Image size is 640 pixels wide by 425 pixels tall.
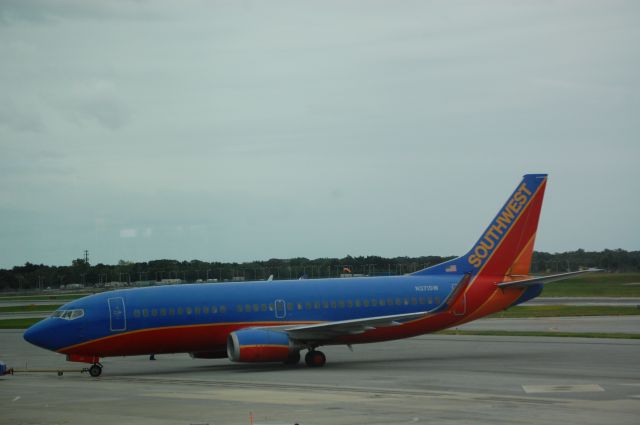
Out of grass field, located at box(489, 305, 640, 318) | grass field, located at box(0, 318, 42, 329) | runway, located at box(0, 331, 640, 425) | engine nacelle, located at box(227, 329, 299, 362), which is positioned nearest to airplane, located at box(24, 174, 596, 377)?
engine nacelle, located at box(227, 329, 299, 362)

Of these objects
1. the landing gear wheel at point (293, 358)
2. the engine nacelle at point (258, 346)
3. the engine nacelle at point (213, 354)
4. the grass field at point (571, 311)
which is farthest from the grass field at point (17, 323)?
the grass field at point (571, 311)

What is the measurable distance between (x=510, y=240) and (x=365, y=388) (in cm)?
1495

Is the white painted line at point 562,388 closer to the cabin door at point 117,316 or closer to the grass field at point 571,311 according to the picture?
the cabin door at point 117,316

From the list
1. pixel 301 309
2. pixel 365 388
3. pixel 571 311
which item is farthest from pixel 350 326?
pixel 571 311

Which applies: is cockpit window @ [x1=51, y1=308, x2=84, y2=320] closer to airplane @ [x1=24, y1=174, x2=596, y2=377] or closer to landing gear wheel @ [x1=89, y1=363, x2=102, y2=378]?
airplane @ [x1=24, y1=174, x2=596, y2=377]

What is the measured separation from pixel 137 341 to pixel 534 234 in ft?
63.5

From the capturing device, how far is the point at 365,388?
29.5 m

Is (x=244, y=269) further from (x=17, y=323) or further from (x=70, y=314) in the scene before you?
(x=70, y=314)

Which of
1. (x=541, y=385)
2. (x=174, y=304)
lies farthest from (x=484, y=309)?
(x=174, y=304)

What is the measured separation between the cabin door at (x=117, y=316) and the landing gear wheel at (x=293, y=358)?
7.12 m

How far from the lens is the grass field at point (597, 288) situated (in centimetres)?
9194

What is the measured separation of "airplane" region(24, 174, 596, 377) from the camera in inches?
1448

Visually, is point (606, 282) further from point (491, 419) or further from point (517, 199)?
point (491, 419)

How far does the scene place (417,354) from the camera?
4175 centimetres
